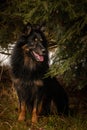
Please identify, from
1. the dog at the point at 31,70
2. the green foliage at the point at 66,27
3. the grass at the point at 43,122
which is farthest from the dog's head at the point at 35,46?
the grass at the point at 43,122

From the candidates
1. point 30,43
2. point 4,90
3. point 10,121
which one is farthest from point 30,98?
point 4,90

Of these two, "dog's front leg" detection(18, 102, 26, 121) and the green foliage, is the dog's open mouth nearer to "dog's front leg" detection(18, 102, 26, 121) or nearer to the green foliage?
the green foliage

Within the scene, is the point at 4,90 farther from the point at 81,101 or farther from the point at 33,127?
the point at 33,127

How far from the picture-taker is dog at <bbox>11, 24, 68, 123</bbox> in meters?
6.39

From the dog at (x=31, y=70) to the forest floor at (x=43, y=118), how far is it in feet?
0.74

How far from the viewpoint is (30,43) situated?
6328 millimetres

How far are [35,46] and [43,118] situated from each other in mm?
1389

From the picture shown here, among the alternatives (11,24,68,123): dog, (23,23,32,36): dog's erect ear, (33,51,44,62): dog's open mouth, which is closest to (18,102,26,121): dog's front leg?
(11,24,68,123): dog

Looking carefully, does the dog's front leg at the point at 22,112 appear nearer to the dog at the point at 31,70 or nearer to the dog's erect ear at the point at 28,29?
the dog at the point at 31,70

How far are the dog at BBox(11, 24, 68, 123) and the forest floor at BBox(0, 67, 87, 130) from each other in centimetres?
23

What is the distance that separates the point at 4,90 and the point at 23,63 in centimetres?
191

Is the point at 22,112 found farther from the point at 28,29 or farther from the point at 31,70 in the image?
the point at 28,29

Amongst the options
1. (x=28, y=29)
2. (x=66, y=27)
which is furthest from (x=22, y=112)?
(x=66, y=27)

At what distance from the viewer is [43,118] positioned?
6648 mm
